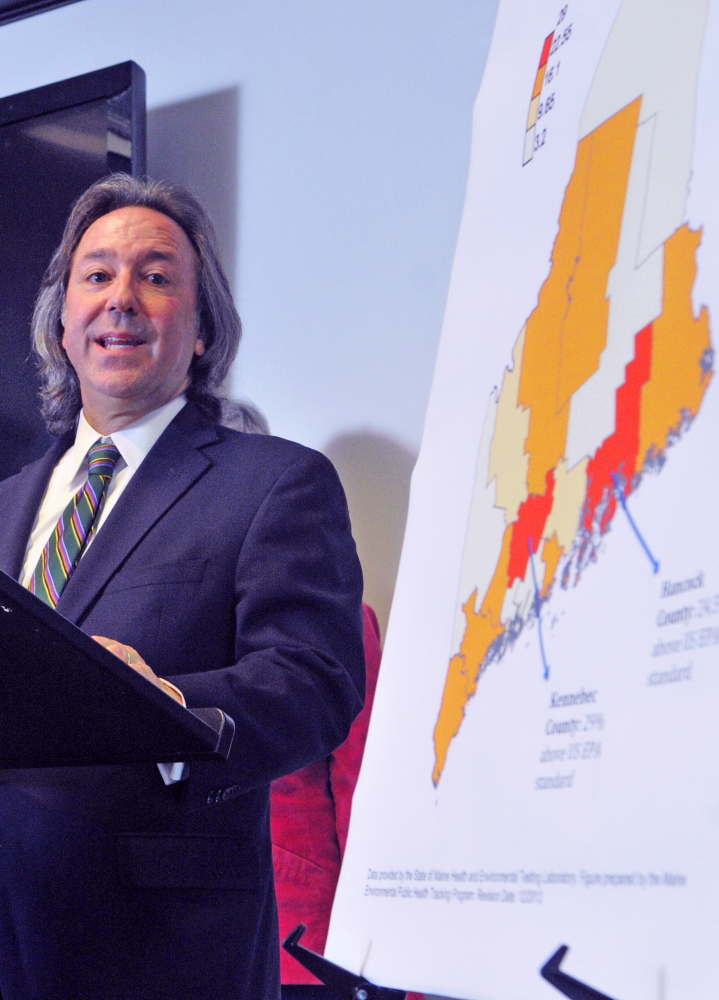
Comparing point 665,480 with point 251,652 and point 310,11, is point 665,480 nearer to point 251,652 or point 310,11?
point 251,652

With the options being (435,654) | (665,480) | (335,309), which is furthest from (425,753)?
(335,309)

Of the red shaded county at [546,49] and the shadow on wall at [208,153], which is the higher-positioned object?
the shadow on wall at [208,153]

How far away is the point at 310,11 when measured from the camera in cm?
214

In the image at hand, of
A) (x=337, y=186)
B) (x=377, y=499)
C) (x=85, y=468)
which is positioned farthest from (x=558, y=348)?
(x=337, y=186)

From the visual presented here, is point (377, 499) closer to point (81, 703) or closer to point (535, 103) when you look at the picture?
point (535, 103)

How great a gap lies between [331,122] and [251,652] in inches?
51.3

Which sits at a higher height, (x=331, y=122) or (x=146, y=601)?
(x=331, y=122)

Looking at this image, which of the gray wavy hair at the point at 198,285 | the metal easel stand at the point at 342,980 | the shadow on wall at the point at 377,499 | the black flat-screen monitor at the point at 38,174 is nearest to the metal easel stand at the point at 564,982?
the metal easel stand at the point at 342,980

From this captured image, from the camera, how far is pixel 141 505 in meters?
1.30

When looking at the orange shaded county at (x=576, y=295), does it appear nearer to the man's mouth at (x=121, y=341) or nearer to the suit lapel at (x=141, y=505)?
the suit lapel at (x=141, y=505)

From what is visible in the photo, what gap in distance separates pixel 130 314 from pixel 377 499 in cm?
62

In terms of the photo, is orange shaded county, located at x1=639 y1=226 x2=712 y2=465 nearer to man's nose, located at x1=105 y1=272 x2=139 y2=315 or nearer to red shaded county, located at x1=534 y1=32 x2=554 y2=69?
red shaded county, located at x1=534 y1=32 x2=554 y2=69

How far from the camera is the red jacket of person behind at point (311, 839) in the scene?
1590 mm

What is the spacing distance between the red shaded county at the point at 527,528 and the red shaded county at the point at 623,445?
0.17 feet
